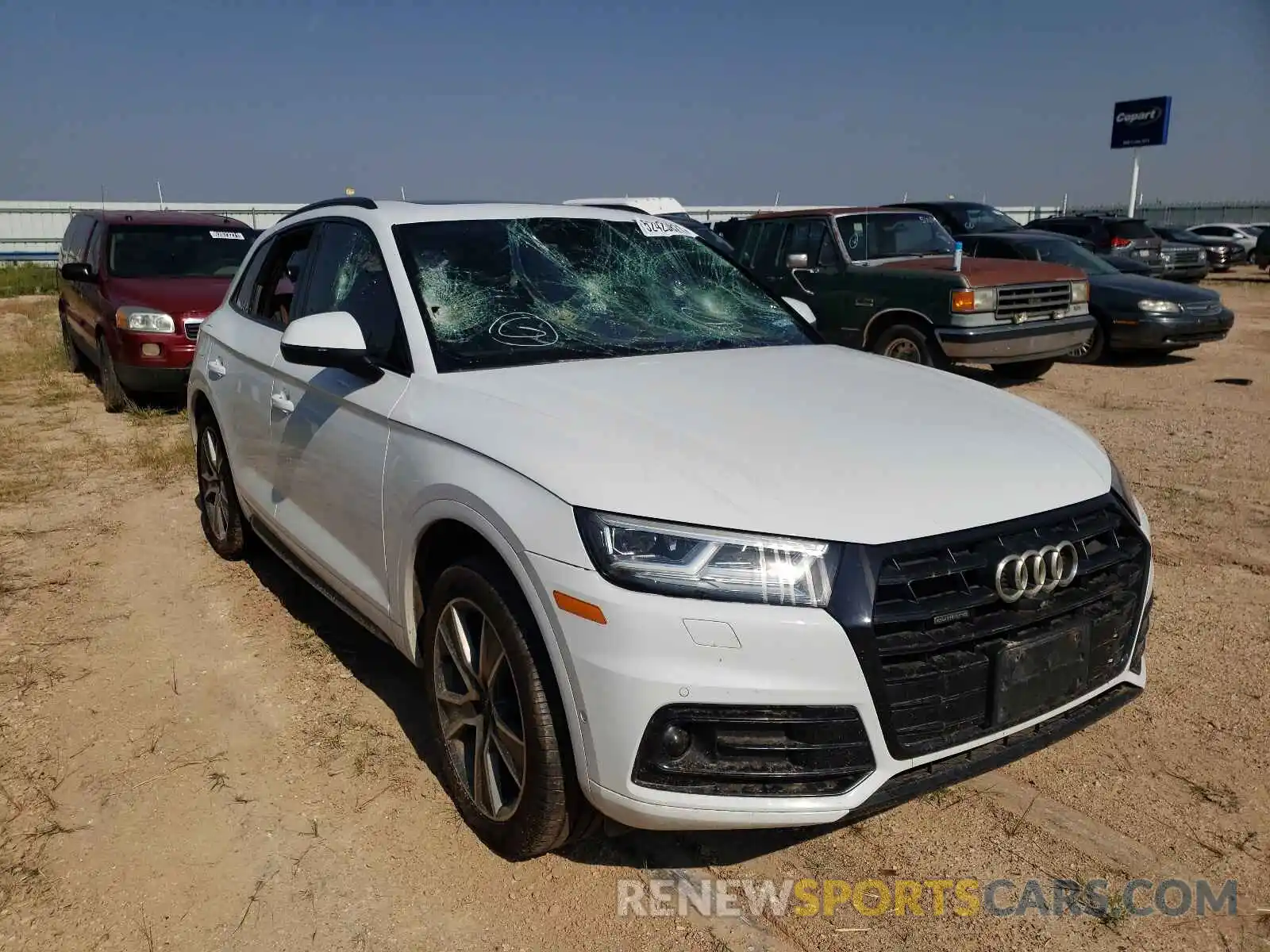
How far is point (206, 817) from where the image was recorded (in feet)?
9.91

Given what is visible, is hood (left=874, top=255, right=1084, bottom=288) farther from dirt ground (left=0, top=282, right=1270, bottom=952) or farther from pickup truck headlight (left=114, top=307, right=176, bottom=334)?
pickup truck headlight (left=114, top=307, right=176, bottom=334)

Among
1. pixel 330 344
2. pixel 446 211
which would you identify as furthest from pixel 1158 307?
pixel 330 344

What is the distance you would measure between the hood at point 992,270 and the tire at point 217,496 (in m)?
6.34

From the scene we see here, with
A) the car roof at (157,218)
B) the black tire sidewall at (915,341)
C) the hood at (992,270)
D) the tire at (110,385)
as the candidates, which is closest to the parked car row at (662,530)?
the black tire sidewall at (915,341)

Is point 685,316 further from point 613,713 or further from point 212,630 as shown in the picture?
point 212,630

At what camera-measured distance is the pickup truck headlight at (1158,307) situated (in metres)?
11.0

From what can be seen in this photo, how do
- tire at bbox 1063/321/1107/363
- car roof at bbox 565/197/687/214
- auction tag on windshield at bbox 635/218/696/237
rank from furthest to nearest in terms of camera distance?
car roof at bbox 565/197/687/214
tire at bbox 1063/321/1107/363
auction tag on windshield at bbox 635/218/696/237

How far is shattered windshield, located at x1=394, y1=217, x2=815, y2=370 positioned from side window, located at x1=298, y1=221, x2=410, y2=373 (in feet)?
0.39

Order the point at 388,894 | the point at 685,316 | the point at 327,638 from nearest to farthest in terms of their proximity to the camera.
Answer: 1. the point at 388,894
2. the point at 685,316
3. the point at 327,638

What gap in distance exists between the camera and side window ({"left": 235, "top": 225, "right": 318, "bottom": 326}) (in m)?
4.21

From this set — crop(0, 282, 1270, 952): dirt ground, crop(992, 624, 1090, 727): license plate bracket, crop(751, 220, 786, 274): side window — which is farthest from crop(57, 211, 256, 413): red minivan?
crop(992, 624, 1090, 727): license plate bracket

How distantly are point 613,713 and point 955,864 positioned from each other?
1167 millimetres

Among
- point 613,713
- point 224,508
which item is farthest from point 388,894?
point 224,508

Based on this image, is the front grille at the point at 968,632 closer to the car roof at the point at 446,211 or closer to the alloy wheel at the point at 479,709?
the alloy wheel at the point at 479,709
